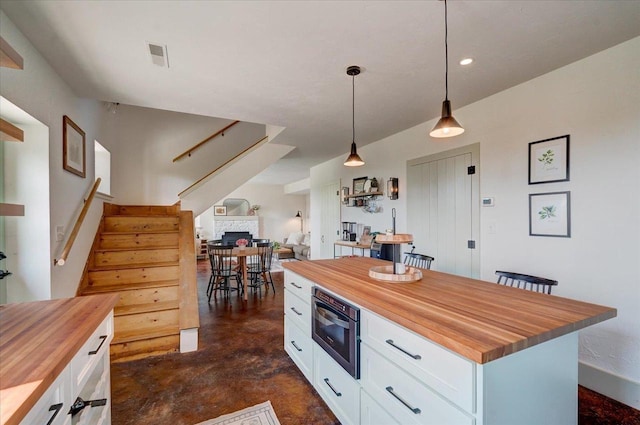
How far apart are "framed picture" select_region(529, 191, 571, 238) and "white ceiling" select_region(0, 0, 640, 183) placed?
1073 mm

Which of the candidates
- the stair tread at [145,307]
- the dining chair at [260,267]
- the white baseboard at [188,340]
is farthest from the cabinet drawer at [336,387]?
the dining chair at [260,267]

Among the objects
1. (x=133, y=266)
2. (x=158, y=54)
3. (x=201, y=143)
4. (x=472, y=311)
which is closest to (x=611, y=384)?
(x=472, y=311)

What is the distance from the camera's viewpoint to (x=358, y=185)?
500 centimetres

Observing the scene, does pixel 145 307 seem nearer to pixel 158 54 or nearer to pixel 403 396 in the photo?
pixel 158 54

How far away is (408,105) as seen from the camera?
124 inches

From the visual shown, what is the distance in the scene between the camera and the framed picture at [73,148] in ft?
8.33

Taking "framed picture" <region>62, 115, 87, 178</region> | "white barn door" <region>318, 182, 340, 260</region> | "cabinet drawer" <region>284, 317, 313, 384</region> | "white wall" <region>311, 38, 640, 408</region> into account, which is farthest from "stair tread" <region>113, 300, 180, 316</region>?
"white barn door" <region>318, 182, 340, 260</region>

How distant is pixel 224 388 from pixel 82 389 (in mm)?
1332

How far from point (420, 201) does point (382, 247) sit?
0.84 metres

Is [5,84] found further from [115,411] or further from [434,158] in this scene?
[434,158]

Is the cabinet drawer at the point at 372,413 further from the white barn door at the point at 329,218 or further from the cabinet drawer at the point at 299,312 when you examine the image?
the white barn door at the point at 329,218

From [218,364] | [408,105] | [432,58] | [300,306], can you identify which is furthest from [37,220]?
[408,105]

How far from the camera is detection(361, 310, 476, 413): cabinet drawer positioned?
981 millimetres

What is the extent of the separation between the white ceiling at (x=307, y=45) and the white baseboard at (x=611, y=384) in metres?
2.41
